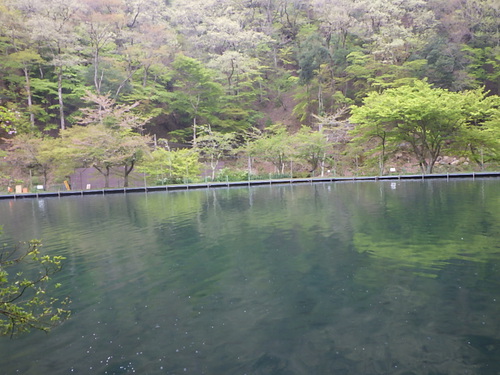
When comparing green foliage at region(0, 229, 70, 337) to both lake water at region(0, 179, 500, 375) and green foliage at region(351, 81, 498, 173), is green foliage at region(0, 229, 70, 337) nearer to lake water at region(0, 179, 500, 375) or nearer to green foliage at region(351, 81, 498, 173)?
lake water at region(0, 179, 500, 375)

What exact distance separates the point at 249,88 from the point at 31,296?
43300 millimetres

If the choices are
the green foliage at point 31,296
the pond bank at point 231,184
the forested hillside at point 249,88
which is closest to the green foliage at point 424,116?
the forested hillside at point 249,88

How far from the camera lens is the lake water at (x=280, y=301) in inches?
162

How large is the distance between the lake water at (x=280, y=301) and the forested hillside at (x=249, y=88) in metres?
20.1

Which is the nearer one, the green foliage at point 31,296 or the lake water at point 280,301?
the green foliage at point 31,296

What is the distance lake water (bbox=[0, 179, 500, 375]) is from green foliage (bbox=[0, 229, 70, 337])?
12.3 inches

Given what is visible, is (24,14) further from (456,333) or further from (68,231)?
(456,333)

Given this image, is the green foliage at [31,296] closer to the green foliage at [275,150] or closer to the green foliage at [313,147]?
the green foliage at [275,150]

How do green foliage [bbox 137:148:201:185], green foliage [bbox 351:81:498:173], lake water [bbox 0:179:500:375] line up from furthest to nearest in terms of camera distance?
1. green foliage [bbox 137:148:201:185]
2. green foliage [bbox 351:81:498:173]
3. lake water [bbox 0:179:500:375]

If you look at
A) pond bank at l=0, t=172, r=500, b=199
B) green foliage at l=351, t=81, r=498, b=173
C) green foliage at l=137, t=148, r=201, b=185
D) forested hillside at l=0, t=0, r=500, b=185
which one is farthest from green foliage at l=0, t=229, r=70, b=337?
green foliage at l=351, t=81, r=498, b=173

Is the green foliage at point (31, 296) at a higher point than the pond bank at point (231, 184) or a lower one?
lower

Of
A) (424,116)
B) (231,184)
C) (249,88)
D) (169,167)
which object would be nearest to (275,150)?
(231,184)

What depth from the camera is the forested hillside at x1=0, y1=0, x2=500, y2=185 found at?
96.4 feet

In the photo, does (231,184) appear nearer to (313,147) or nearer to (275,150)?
(275,150)
